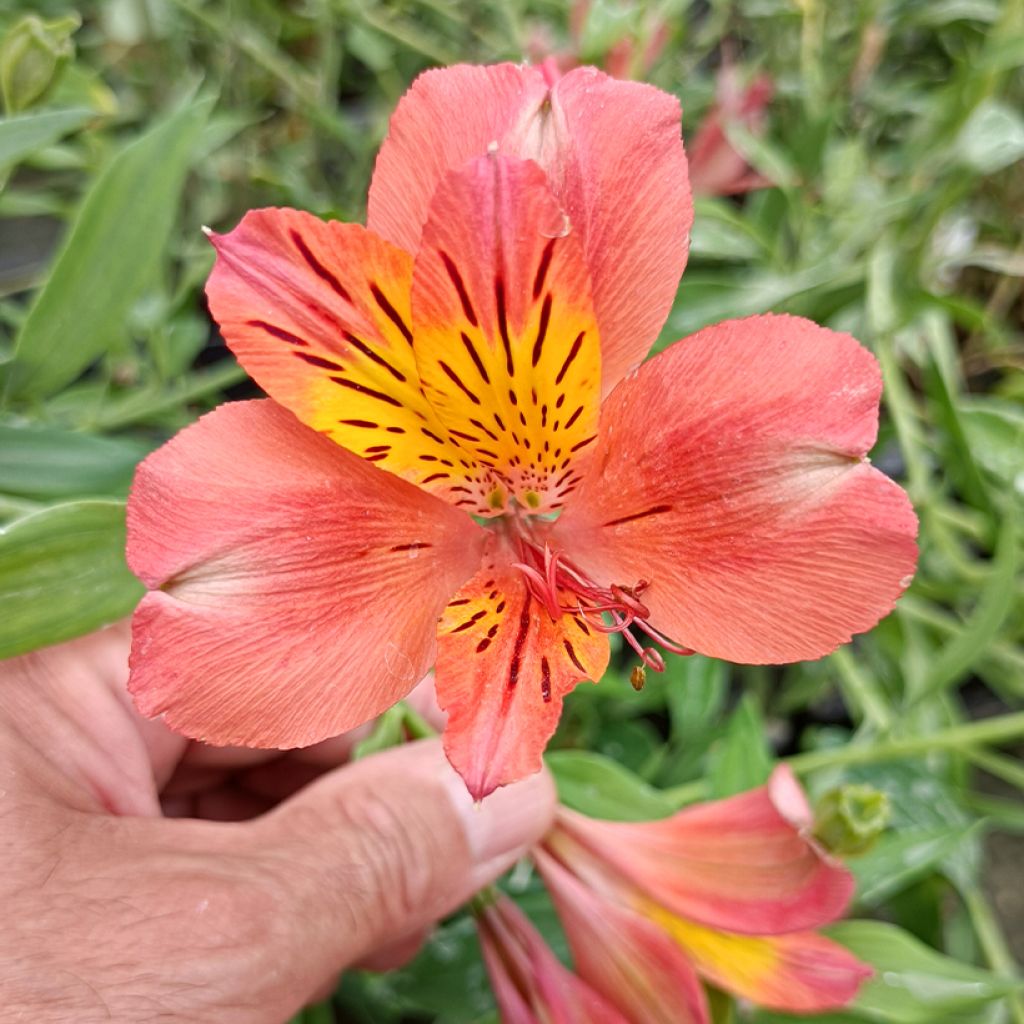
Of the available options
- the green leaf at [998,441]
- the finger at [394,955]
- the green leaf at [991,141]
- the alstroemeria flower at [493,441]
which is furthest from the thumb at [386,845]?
the green leaf at [991,141]

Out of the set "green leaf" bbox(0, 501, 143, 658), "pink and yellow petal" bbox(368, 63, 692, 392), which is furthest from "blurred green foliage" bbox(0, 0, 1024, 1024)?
"pink and yellow petal" bbox(368, 63, 692, 392)

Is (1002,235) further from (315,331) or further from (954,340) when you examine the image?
(315,331)

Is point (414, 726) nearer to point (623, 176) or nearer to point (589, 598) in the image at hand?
point (589, 598)

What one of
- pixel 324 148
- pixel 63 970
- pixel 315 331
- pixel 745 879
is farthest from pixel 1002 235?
pixel 63 970

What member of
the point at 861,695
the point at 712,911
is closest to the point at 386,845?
the point at 712,911

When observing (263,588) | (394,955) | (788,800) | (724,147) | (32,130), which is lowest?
(394,955)

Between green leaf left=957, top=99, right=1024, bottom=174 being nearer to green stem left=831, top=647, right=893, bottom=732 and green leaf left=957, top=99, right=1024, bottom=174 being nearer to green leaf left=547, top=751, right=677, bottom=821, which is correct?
green stem left=831, top=647, right=893, bottom=732

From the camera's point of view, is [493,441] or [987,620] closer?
[493,441]
